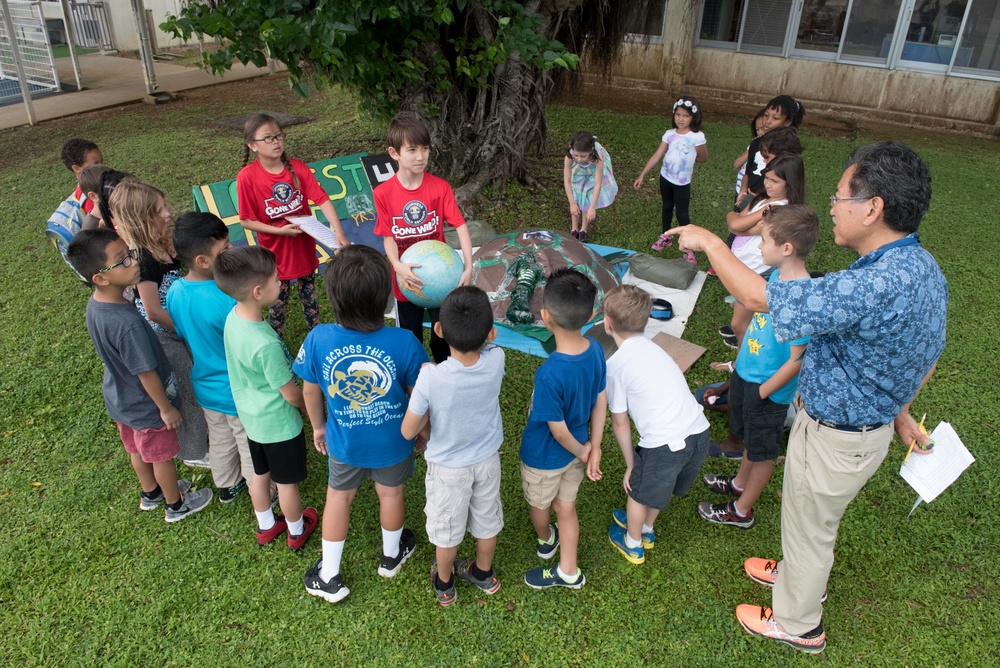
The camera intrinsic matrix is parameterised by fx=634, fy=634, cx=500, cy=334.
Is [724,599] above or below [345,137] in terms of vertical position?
below

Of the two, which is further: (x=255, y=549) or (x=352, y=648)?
(x=255, y=549)

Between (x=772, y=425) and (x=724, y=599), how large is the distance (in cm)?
96

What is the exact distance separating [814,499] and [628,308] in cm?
114

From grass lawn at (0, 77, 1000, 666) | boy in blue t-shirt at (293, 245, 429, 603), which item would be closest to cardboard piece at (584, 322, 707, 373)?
grass lawn at (0, 77, 1000, 666)

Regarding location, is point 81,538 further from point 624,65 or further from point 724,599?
point 624,65

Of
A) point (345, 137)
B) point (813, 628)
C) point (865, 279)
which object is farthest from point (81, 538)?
point (345, 137)

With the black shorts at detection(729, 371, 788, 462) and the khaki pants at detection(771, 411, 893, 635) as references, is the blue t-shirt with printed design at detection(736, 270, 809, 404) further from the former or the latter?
the khaki pants at detection(771, 411, 893, 635)

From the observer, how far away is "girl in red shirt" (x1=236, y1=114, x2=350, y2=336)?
4.27 m

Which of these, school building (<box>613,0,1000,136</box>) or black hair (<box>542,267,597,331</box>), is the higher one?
school building (<box>613,0,1000,136</box>)

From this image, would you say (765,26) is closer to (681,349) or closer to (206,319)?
(681,349)

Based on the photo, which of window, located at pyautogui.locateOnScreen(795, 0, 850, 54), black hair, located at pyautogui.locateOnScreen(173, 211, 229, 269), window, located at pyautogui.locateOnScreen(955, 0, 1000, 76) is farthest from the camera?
window, located at pyautogui.locateOnScreen(795, 0, 850, 54)

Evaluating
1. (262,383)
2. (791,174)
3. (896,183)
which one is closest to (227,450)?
(262,383)

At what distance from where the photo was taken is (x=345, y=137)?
10.4 meters

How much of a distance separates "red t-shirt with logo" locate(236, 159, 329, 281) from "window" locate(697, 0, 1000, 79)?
12825 millimetres
